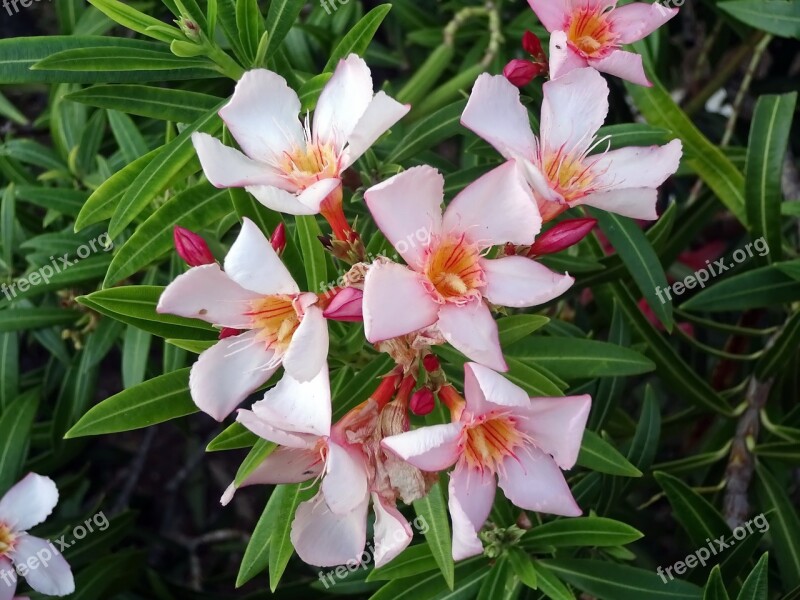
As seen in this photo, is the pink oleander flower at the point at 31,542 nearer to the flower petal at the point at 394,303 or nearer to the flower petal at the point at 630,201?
the flower petal at the point at 394,303

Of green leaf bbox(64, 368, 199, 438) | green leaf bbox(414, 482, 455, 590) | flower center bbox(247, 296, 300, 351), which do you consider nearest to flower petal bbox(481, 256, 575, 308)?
flower center bbox(247, 296, 300, 351)

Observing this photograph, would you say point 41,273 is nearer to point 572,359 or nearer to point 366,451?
point 366,451

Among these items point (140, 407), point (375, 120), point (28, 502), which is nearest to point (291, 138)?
point (375, 120)

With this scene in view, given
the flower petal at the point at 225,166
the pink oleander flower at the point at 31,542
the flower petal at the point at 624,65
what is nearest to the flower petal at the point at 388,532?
the flower petal at the point at 225,166

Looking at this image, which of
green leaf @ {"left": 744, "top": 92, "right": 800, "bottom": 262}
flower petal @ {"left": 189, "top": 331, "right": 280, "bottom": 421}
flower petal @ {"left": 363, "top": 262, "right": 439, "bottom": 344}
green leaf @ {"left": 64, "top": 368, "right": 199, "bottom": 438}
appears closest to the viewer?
flower petal @ {"left": 363, "top": 262, "right": 439, "bottom": 344}

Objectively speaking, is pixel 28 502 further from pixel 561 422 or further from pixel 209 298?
pixel 561 422

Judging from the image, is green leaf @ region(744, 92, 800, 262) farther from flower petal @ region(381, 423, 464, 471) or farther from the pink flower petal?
flower petal @ region(381, 423, 464, 471)
